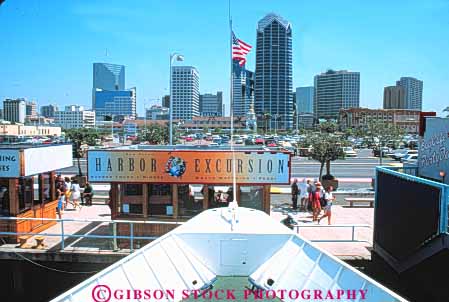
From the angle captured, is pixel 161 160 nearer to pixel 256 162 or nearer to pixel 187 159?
pixel 187 159

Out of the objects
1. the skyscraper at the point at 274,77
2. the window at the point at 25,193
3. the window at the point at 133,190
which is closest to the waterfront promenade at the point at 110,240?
the window at the point at 25,193

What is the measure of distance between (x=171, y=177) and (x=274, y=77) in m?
155

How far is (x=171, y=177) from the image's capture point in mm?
12023

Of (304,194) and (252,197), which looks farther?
(304,194)

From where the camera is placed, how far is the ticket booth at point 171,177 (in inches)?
472

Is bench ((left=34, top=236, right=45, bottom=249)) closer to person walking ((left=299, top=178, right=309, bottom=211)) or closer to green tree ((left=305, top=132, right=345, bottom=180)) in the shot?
person walking ((left=299, top=178, right=309, bottom=211))

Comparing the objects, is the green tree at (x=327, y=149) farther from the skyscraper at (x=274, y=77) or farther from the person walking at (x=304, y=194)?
the skyscraper at (x=274, y=77)

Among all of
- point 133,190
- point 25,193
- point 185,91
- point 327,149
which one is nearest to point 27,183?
point 25,193

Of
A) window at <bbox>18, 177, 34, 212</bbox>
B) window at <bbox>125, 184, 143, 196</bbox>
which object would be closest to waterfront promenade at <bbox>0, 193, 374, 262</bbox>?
window at <bbox>18, 177, 34, 212</bbox>

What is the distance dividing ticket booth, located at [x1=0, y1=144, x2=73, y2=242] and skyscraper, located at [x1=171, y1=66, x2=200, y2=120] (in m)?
114

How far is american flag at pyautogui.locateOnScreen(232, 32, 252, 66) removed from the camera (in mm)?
10922

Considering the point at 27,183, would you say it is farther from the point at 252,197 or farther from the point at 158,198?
the point at 252,197

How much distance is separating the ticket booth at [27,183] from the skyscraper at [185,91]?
373 feet

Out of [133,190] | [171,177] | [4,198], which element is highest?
[171,177]
